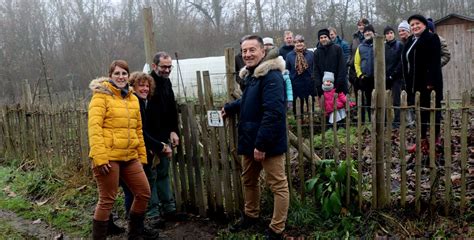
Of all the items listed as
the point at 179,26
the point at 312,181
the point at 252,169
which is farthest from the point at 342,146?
the point at 179,26

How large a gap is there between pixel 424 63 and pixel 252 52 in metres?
2.43

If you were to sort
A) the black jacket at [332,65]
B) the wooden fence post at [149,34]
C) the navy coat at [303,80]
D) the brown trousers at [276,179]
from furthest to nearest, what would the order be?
the navy coat at [303,80] → the black jacket at [332,65] → the wooden fence post at [149,34] → the brown trousers at [276,179]

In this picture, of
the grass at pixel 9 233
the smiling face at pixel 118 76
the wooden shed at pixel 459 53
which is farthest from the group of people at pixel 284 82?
the wooden shed at pixel 459 53

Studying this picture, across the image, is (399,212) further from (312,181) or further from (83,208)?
(83,208)

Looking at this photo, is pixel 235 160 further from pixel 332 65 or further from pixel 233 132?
pixel 332 65

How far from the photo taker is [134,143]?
13.3ft

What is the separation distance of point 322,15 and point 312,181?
21.0 m

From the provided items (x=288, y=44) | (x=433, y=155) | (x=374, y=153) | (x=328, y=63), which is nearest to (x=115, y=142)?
(x=374, y=153)

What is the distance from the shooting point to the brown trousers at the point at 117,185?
393cm

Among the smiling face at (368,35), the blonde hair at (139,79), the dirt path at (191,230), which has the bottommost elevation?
the dirt path at (191,230)

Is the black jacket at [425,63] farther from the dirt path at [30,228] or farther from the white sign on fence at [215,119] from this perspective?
the dirt path at [30,228]

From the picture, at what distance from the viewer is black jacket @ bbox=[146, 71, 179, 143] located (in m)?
4.49

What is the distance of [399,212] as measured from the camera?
4.05 m

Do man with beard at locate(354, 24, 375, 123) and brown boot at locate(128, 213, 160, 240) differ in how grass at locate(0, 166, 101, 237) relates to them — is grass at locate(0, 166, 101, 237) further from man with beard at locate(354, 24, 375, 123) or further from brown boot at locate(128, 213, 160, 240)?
man with beard at locate(354, 24, 375, 123)
